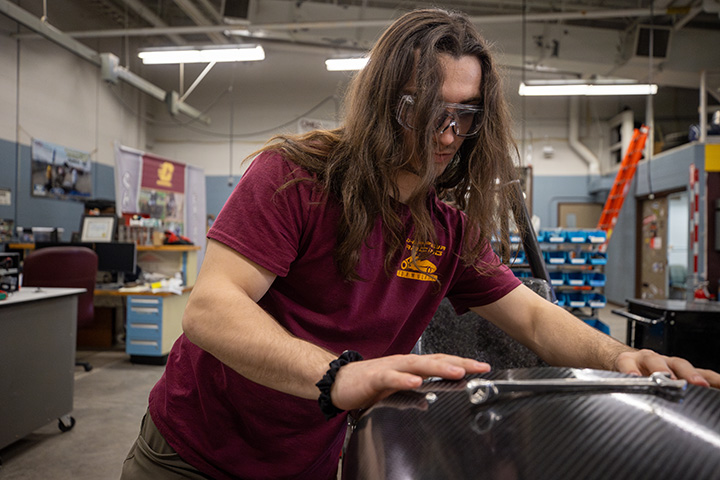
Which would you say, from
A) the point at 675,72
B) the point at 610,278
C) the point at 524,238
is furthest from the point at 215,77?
the point at 524,238

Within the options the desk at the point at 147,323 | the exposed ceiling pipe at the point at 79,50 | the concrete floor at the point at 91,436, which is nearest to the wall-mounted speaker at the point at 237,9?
the exposed ceiling pipe at the point at 79,50

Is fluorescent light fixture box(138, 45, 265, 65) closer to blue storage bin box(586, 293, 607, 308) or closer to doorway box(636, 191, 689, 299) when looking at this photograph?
blue storage bin box(586, 293, 607, 308)

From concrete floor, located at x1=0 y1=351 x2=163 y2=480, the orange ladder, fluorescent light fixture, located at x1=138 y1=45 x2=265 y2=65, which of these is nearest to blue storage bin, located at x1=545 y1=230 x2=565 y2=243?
the orange ladder

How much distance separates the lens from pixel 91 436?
313 cm

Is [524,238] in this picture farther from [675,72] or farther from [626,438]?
[675,72]

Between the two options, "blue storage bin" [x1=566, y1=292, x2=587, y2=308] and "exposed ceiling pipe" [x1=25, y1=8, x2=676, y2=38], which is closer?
"blue storage bin" [x1=566, y1=292, x2=587, y2=308]

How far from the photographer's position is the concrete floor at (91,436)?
105 inches

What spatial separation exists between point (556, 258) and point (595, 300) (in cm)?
62

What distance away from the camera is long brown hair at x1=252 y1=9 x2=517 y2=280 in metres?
0.88

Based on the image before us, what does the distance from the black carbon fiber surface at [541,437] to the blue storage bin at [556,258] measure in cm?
506

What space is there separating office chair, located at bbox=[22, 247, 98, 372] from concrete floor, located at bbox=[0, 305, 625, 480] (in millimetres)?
633

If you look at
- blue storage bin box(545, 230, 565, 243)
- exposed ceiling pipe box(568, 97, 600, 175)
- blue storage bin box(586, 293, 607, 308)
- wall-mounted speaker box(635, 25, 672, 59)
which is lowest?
blue storage bin box(586, 293, 607, 308)

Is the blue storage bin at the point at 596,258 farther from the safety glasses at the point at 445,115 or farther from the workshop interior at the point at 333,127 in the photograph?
the safety glasses at the point at 445,115

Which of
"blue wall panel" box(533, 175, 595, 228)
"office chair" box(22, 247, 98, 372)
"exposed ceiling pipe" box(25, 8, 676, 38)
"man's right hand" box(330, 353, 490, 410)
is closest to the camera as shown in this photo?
"man's right hand" box(330, 353, 490, 410)
